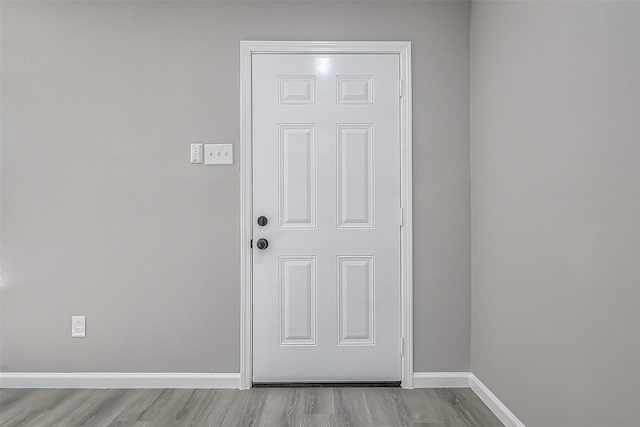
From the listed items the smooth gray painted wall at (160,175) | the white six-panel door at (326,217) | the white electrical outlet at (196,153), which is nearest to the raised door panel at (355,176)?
the white six-panel door at (326,217)

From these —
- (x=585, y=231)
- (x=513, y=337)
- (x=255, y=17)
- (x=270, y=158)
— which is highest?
(x=255, y=17)

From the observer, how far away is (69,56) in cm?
275

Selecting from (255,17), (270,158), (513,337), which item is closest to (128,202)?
(270,158)

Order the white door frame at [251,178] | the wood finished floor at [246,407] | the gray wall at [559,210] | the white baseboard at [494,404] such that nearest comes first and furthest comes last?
1. the gray wall at [559,210]
2. the white baseboard at [494,404]
3. the wood finished floor at [246,407]
4. the white door frame at [251,178]

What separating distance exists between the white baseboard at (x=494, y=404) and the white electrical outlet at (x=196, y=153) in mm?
2128

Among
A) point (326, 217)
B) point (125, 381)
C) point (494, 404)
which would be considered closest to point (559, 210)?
point (494, 404)

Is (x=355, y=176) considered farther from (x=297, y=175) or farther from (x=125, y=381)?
(x=125, y=381)

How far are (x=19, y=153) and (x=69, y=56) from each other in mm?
677

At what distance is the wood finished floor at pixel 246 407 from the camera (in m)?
2.28

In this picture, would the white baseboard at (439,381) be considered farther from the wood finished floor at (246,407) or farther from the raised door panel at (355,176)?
the raised door panel at (355,176)

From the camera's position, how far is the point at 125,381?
107 inches

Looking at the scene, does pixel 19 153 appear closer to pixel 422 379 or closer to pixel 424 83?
pixel 424 83

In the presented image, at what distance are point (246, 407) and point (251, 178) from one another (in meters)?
1.32

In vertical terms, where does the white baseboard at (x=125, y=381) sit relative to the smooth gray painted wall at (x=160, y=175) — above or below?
below
